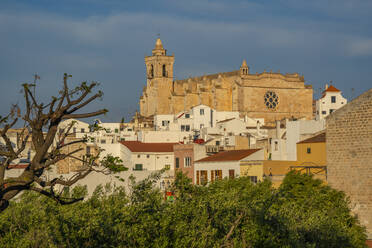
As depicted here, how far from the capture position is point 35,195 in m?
29.7

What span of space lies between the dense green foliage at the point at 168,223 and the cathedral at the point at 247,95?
223ft

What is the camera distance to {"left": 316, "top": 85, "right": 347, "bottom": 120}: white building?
8119cm

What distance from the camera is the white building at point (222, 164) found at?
4917 centimetres

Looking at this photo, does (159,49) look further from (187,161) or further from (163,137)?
(187,161)

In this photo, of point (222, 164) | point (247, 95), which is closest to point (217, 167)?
point (222, 164)

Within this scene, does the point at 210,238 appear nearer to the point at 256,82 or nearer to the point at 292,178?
the point at 292,178

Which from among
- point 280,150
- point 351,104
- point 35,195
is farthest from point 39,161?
point 280,150

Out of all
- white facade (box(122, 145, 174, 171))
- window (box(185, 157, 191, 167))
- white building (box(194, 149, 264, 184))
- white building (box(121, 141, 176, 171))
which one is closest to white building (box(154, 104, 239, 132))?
white building (box(121, 141, 176, 171))

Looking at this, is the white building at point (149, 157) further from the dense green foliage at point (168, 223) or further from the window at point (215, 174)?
the dense green foliage at point (168, 223)

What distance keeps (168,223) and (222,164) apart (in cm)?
2834

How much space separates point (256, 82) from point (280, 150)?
145ft

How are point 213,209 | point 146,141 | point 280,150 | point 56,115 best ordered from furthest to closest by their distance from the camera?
1. point 146,141
2. point 280,150
3. point 213,209
4. point 56,115

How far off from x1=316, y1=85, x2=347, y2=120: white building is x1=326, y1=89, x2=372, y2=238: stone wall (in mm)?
42526

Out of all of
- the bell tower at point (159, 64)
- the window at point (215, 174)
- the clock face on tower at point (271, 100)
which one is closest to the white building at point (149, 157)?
the window at point (215, 174)
